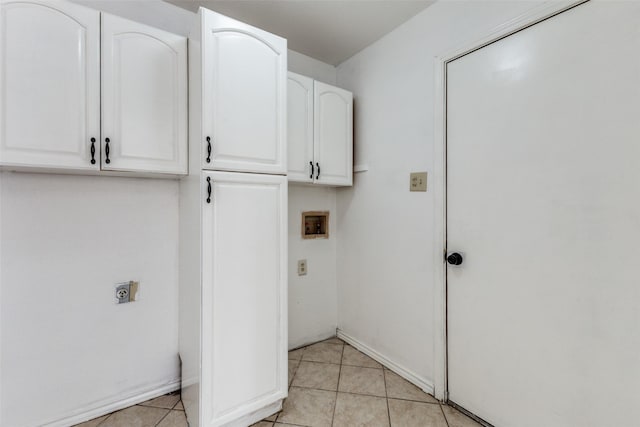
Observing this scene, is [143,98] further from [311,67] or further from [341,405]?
[341,405]

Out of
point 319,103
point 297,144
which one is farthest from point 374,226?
point 319,103

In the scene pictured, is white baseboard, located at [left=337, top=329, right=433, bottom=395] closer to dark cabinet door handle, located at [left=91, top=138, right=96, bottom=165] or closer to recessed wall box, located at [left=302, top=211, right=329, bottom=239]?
recessed wall box, located at [left=302, top=211, right=329, bottom=239]

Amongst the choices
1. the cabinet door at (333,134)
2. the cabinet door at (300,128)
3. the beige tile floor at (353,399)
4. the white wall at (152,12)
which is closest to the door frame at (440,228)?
the beige tile floor at (353,399)

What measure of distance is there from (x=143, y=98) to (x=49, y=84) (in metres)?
0.35

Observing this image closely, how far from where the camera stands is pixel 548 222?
1.22 m

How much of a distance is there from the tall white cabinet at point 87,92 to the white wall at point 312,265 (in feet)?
3.27

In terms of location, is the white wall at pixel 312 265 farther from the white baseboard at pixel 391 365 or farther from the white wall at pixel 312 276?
the white baseboard at pixel 391 365

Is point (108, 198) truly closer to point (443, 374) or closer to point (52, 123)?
point (52, 123)

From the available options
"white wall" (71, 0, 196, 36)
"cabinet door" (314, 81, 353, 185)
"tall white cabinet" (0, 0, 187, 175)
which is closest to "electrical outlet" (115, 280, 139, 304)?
"tall white cabinet" (0, 0, 187, 175)

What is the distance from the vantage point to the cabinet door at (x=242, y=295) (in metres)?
1.29

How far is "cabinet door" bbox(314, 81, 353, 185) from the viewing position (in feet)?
6.62

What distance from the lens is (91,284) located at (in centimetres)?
147

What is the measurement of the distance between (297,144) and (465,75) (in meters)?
1.09

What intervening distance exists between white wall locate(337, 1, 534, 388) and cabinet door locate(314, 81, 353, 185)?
11 centimetres
